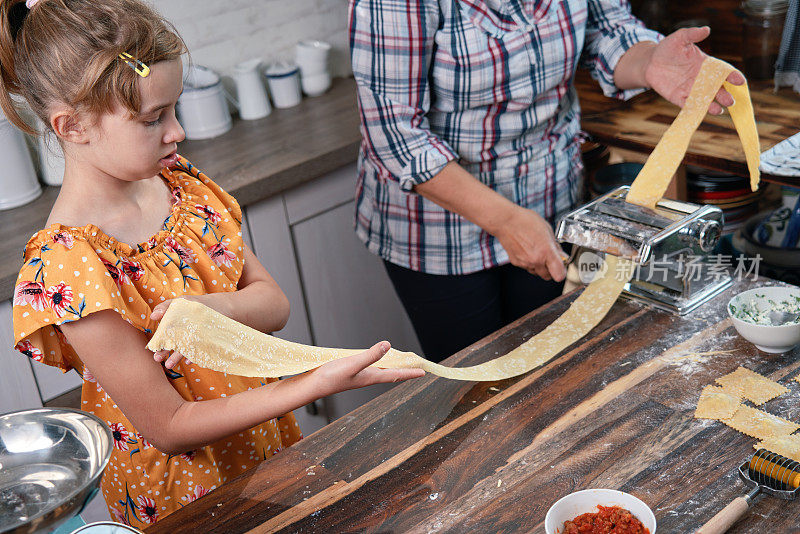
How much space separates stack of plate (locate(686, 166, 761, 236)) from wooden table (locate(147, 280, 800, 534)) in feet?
3.32

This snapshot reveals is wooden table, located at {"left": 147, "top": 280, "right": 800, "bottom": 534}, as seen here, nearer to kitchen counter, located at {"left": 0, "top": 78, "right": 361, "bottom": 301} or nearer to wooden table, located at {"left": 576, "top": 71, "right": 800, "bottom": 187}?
wooden table, located at {"left": 576, "top": 71, "right": 800, "bottom": 187}

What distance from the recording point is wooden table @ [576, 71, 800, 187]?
6.57 feet

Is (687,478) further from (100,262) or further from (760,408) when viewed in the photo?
(100,262)

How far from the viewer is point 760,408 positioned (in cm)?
119

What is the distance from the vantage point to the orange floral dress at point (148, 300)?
1.14 meters

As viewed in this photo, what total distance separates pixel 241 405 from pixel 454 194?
0.67m

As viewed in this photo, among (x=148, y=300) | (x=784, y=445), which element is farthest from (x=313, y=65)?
(x=784, y=445)

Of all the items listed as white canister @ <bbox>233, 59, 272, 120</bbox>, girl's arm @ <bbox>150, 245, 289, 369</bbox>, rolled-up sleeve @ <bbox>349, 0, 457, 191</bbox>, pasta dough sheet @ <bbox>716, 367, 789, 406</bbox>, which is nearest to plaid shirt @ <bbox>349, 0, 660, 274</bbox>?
rolled-up sleeve @ <bbox>349, 0, 457, 191</bbox>

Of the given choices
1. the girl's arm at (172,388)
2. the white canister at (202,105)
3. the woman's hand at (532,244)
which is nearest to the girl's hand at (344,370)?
the girl's arm at (172,388)

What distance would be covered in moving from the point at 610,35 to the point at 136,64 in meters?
1.13

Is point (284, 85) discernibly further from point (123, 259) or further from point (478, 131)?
point (123, 259)

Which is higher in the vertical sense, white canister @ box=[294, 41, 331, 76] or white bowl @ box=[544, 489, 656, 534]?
white canister @ box=[294, 41, 331, 76]

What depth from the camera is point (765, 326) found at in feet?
4.18

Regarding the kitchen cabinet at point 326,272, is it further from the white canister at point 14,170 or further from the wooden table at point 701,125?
the wooden table at point 701,125
